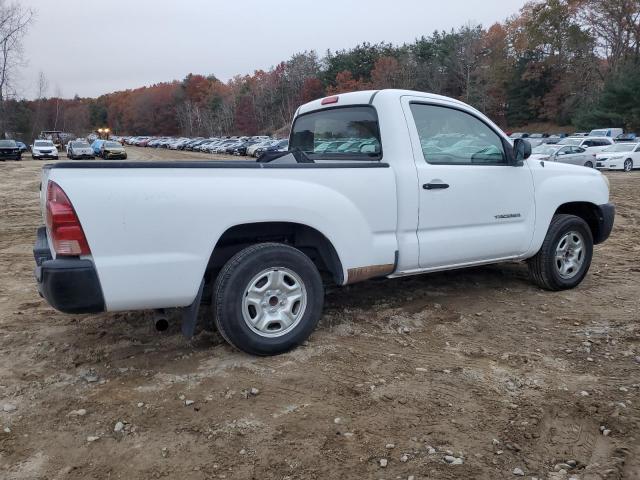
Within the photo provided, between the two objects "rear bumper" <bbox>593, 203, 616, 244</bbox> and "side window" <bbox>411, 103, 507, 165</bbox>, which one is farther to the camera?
"rear bumper" <bbox>593, 203, 616, 244</bbox>

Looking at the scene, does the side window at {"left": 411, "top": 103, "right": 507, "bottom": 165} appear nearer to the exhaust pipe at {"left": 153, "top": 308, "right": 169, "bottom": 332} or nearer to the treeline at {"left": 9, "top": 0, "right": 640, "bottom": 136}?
the exhaust pipe at {"left": 153, "top": 308, "right": 169, "bottom": 332}

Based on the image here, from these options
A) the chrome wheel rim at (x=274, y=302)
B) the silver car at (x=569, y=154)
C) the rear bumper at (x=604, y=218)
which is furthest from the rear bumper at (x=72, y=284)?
the silver car at (x=569, y=154)

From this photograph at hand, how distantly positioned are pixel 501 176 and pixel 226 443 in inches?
134

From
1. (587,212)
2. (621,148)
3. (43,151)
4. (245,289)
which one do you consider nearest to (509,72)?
(621,148)

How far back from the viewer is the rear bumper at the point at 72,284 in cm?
324

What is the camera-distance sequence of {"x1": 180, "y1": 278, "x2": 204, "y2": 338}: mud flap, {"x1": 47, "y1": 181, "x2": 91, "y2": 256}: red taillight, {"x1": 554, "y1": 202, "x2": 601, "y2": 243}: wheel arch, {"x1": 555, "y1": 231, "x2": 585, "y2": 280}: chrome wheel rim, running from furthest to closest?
{"x1": 554, "y1": 202, "x2": 601, "y2": 243}: wheel arch < {"x1": 555, "y1": 231, "x2": 585, "y2": 280}: chrome wheel rim < {"x1": 180, "y1": 278, "x2": 204, "y2": 338}: mud flap < {"x1": 47, "y1": 181, "x2": 91, "y2": 256}: red taillight

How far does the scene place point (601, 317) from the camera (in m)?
4.84

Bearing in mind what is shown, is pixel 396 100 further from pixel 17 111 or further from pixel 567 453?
pixel 17 111

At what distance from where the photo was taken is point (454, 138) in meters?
4.80

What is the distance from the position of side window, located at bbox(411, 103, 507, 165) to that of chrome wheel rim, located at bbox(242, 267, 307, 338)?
1587 millimetres

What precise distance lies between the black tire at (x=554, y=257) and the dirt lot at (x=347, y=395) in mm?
268

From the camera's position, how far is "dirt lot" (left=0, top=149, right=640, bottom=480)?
9.11 feet

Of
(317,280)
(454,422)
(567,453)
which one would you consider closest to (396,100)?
(317,280)

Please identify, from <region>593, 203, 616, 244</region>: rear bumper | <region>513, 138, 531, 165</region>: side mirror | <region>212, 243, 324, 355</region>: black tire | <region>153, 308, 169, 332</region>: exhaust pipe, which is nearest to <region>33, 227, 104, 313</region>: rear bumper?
<region>153, 308, 169, 332</region>: exhaust pipe
